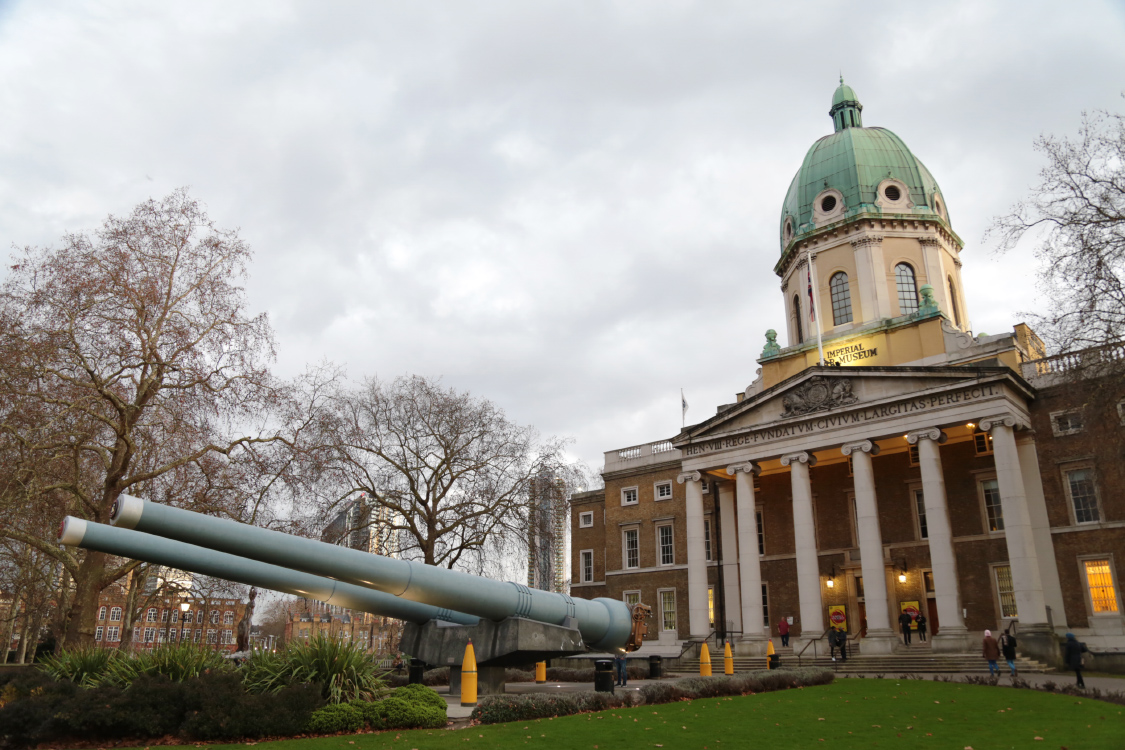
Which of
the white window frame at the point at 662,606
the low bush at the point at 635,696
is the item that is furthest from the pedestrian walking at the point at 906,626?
the white window frame at the point at 662,606

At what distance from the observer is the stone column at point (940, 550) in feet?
87.5

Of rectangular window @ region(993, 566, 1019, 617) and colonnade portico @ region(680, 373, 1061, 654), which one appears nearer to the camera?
colonnade portico @ region(680, 373, 1061, 654)

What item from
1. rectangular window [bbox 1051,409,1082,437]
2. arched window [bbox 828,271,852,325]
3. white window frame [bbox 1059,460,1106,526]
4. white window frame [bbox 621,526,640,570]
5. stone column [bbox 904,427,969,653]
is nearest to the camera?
stone column [bbox 904,427,969,653]

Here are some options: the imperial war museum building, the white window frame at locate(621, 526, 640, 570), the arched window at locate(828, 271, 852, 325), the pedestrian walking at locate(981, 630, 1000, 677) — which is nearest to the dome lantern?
the imperial war museum building

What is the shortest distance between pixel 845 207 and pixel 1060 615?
21996 millimetres

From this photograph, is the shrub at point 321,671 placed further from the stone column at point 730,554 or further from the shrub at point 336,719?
the stone column at point 730,554

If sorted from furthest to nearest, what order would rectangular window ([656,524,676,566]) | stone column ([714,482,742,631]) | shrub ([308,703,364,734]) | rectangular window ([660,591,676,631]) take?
1. rectangular window ([656,524,676,566])
2. rectangular window ([660,591,676,631])
3. stone column ([714,482,742,631])
4. shrub ([308,703,364,734])

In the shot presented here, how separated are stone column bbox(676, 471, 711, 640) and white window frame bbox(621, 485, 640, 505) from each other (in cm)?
736

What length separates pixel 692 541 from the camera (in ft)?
116

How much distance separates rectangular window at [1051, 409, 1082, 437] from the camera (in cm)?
2881

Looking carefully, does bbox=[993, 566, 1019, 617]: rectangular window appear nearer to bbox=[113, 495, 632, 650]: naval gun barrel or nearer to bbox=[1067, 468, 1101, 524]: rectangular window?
bbox=[1067, 468, 1101, 524]: rectangular window

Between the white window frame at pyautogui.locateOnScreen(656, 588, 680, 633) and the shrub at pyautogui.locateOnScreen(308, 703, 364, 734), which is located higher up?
the white window frame at pyautogui.locateOnScreen(656, 588, 680, 633)

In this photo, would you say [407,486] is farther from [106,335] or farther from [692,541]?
[106,335]

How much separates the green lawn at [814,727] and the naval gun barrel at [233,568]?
3.12 meters
